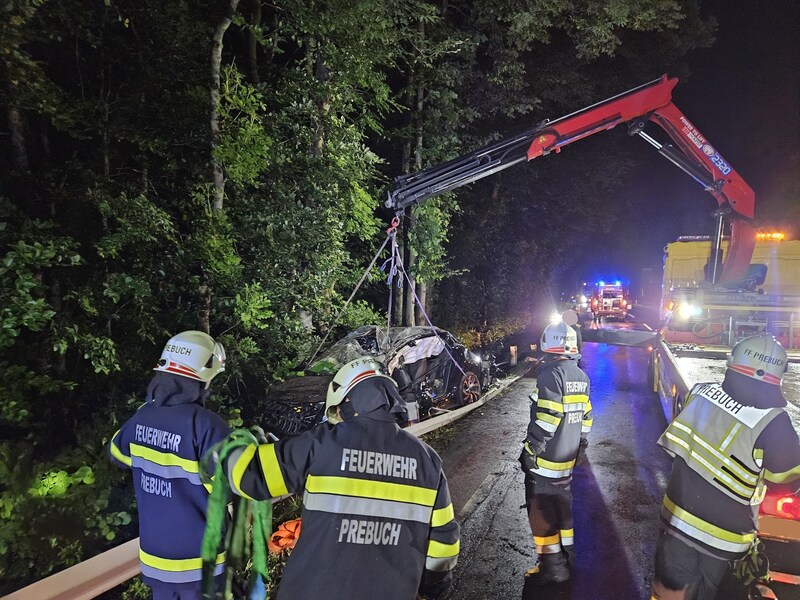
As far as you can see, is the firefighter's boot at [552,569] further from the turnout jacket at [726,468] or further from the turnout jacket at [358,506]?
the turnout jacket at [358,506]

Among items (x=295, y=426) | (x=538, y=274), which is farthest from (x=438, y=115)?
(x=538, y=274)

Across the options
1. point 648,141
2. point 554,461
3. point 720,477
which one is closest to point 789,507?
point 720,477

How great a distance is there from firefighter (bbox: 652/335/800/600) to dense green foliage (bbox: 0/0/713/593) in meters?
3.93

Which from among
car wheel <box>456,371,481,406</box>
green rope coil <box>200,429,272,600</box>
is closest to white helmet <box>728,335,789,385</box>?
green rope coil <box>200,429,272,600</box>

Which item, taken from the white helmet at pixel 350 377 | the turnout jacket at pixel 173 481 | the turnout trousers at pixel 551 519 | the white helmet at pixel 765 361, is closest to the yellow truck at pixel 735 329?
the white helmet at pixel 765 361

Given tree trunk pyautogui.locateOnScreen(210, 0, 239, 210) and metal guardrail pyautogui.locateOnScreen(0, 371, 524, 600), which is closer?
metal guardrail pyautogui.locateOnScreen(0, 371, 524, 600)

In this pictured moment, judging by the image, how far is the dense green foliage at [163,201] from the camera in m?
3.82

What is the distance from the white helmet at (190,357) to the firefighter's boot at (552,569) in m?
2.88

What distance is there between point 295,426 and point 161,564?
2898mm

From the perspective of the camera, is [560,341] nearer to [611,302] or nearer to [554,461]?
[554,461]

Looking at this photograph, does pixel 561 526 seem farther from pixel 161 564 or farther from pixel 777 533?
pixel 161 564

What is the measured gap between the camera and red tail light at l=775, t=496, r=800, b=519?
10.1ft

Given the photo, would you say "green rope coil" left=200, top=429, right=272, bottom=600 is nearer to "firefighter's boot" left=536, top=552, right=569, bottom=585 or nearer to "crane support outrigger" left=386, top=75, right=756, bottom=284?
"firefighter's boot" left=536, top=552, right=569, bottom=585

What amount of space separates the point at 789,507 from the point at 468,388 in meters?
5.81
